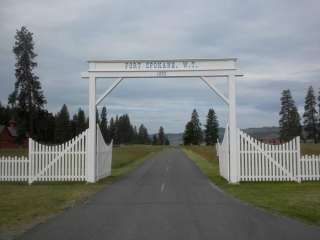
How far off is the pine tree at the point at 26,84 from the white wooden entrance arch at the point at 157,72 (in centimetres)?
4124

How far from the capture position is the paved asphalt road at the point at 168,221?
998 cm

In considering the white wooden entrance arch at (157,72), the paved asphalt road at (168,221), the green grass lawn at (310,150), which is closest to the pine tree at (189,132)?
the green grass lawn at (310,150)

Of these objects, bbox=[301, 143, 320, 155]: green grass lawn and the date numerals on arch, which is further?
bbox=[301, 143, 320, 155]: green grass lawn

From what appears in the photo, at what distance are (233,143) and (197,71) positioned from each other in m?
3.80

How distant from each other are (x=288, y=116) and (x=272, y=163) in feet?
326

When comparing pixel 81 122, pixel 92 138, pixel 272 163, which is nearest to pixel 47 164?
pixel 92 138

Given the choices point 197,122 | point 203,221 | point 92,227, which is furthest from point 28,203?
point 197,122

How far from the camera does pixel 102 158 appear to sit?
2608cm

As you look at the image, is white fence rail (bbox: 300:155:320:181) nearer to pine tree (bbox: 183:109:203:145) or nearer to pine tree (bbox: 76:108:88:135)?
pine tree (bbox: 76:108:88:135)

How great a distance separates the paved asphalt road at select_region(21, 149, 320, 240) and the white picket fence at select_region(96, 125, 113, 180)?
7.54 metres

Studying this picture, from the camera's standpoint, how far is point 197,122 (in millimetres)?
174750

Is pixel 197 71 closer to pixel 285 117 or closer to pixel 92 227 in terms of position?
pixel 92 227

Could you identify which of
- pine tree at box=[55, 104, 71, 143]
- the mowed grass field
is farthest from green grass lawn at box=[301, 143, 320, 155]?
pine tree at box=[55, 104, 71, 143]

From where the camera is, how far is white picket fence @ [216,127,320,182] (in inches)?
894
